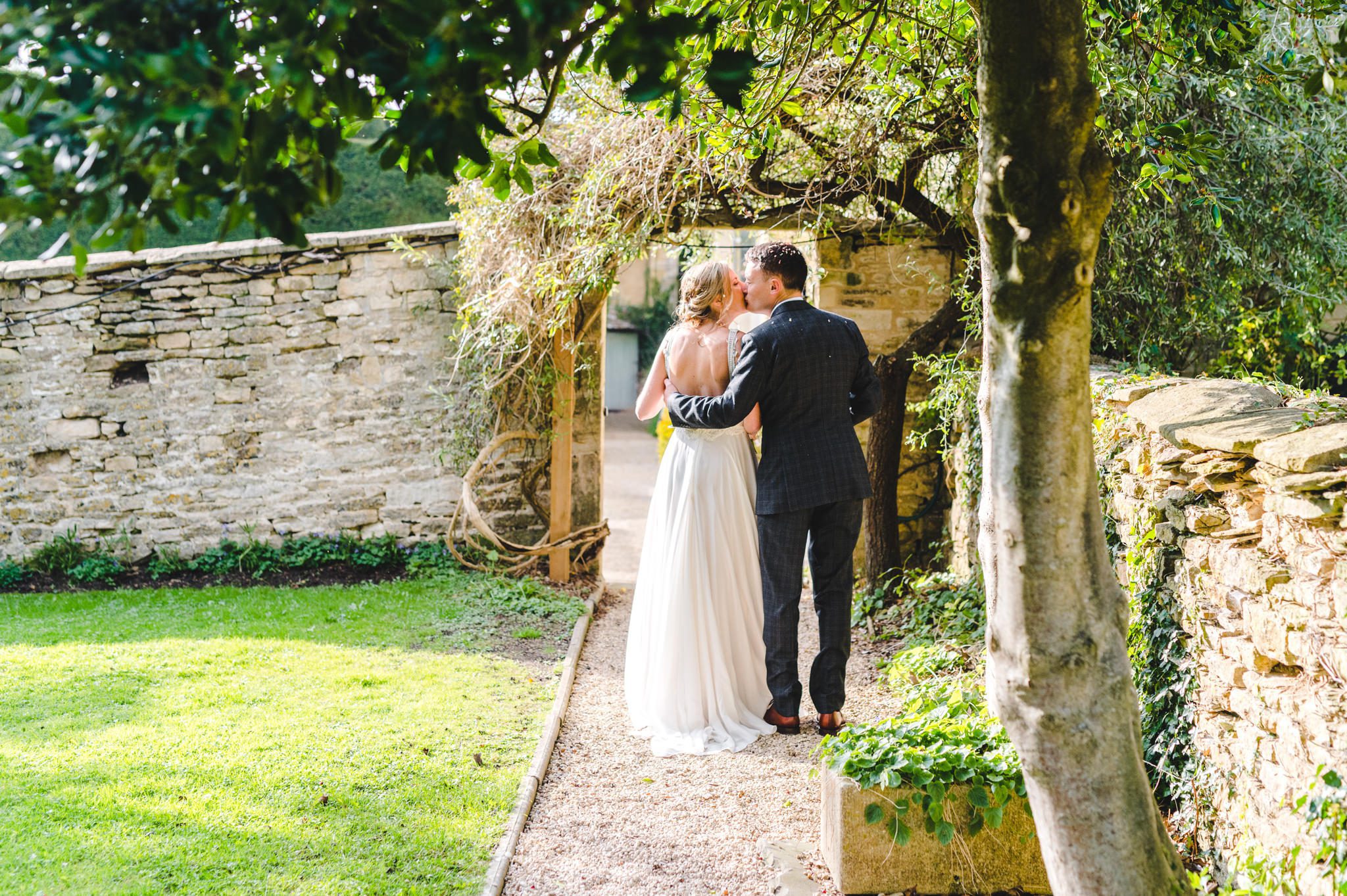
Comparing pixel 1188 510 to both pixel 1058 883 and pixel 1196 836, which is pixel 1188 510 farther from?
pixel 1058 883

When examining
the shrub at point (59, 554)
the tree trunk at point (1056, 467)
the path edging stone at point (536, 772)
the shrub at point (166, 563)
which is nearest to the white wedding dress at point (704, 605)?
the path edging stone at point (536, 772)

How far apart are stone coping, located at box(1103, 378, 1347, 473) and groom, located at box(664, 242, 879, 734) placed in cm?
114

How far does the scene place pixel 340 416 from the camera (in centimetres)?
771

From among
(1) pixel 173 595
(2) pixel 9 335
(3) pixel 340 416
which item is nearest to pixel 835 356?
(3) pixel 340 416

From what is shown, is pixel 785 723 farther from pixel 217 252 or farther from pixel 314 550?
pixel 217 252

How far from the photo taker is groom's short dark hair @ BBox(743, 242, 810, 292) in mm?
4344

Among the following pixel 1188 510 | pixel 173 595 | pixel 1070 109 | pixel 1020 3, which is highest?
pixel 1020 3

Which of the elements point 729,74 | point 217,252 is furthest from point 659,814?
point 217,252

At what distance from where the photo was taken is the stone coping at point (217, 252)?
7418 millimetres

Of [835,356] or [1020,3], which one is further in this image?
[835,356]

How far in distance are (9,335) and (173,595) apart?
260 centimetres

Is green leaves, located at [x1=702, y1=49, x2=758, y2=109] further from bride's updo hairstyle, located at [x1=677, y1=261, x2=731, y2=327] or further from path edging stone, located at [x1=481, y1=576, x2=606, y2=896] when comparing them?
bride's updo hairstyle, located at [x1=677, y1=261, x2=731, y2=327]

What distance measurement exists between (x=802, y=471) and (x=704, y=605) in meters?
0.78

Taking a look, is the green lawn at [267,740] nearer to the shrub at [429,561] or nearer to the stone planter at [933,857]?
the shrub at [429,561]
